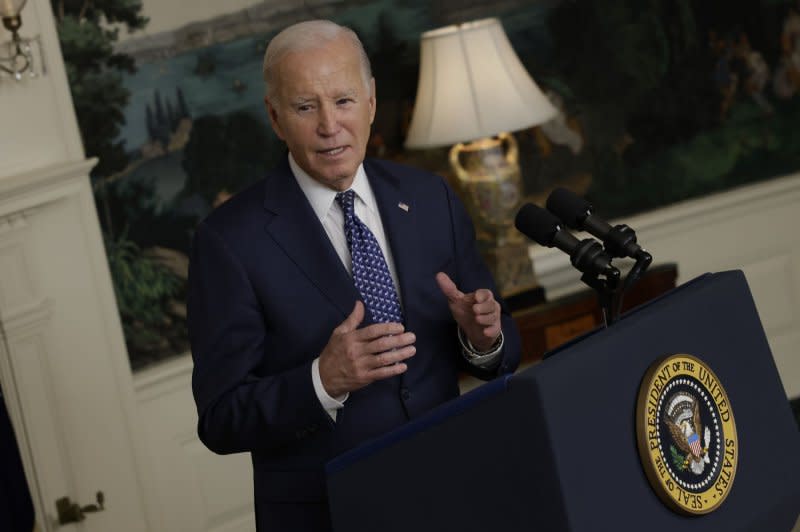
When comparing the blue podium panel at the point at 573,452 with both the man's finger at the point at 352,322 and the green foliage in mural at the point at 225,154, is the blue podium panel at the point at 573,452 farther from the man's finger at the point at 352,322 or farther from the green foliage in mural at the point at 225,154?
the green foliage in mural at the point at 225,154

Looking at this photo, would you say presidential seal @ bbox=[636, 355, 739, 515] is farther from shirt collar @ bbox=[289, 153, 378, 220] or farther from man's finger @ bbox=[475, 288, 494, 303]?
shirt collar @ bbox=[289, 153, 378, 220]

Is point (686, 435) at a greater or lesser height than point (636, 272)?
lesser

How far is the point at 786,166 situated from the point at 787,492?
452 centimetres

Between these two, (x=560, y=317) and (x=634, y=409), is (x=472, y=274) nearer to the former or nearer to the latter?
(x=634, y=409)

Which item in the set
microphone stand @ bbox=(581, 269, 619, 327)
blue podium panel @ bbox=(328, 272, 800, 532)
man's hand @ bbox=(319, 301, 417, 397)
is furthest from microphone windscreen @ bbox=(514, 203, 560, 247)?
man's hand @ bbox=(319, 301, 417, 397)

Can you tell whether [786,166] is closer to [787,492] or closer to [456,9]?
[456,9]

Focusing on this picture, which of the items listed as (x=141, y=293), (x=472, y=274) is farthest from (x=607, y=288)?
(x=141, y=293)

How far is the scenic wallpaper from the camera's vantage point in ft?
15.8

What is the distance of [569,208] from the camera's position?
236 cm

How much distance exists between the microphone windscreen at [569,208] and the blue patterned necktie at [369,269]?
375mm

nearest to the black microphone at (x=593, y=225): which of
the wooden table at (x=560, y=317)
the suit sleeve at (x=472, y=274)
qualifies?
the suit sleeve at (x=472, y=274)

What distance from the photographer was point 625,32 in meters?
5.97

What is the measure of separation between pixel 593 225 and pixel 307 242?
58 cm

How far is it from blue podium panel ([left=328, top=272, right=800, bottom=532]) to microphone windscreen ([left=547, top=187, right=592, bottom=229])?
0.23 metres
